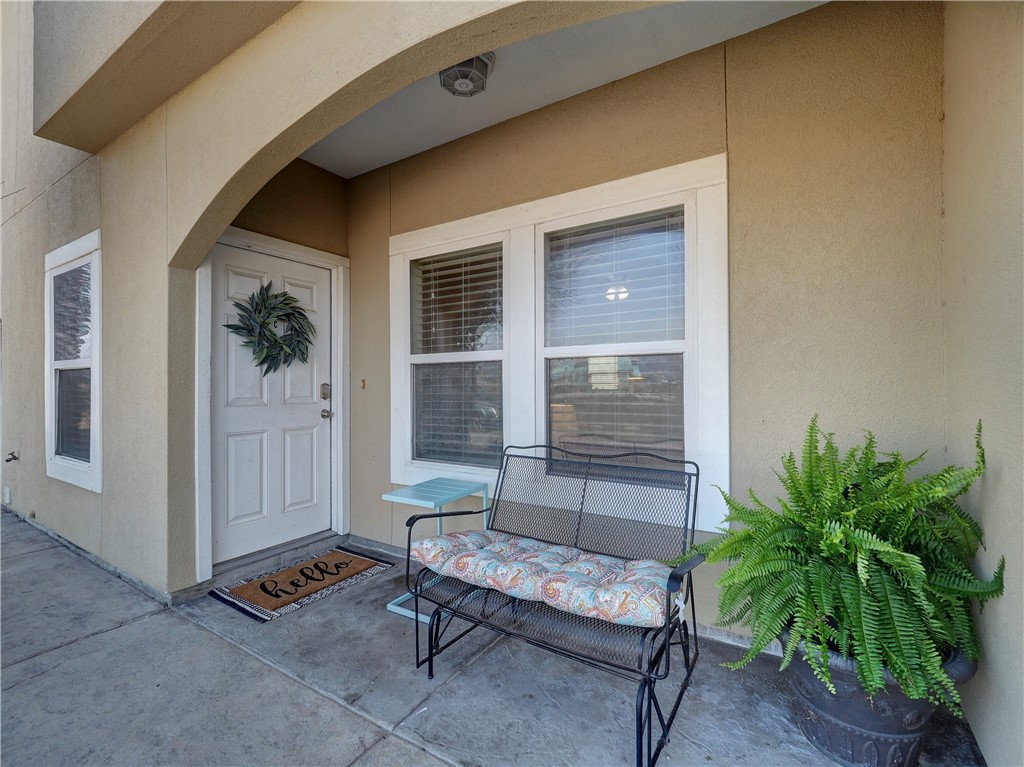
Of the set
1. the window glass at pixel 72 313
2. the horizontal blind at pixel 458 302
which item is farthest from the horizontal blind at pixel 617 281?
the window glass at pixel 72 313

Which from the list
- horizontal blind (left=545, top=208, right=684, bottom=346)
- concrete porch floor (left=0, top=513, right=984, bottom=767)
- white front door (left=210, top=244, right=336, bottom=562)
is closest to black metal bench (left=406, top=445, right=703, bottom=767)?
concrete porch floor (left=0, top=513, right=984, bottom=767)

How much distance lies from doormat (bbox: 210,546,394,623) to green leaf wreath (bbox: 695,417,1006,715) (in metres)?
2.24

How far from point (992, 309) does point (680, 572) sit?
1.18m

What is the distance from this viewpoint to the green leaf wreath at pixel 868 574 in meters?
1.23

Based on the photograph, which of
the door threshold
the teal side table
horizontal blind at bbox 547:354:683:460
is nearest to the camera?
horizontal blind at bbox 547:354:683:460

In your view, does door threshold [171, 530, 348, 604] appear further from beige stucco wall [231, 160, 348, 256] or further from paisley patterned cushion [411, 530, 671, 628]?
beige stucco wall [231, 160, 348, 256]

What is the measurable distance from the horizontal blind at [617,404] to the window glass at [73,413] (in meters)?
3.32

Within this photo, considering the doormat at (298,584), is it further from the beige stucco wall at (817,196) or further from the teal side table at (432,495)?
the beige stucco wall at (817,196)

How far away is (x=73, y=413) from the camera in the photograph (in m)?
3.52

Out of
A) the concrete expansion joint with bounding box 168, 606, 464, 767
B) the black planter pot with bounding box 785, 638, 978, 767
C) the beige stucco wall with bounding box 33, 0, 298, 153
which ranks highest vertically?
the beige stucco wall with bounding box 33, 0, 298, 153

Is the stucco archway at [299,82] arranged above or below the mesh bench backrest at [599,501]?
above

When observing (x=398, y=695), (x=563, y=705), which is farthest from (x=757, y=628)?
(x=398, y=695)

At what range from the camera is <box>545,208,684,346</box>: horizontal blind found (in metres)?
2.31

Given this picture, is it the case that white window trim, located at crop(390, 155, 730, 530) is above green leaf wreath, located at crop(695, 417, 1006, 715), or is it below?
above
